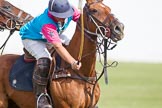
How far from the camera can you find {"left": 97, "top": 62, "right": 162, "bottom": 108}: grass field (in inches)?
750

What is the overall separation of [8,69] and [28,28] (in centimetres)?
74

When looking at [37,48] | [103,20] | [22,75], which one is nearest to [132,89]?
[22,75]

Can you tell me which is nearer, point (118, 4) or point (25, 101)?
point (25, 101)

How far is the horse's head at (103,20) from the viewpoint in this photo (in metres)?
10.3

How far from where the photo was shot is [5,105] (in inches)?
446

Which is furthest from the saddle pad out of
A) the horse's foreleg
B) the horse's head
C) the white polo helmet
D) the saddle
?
the horse's head

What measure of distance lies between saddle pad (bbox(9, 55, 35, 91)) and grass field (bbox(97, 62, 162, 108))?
6779 mm

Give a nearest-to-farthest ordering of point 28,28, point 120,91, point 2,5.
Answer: point 28,28, point 2,5, point 120,91

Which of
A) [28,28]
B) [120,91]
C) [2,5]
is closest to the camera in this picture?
[28,28]

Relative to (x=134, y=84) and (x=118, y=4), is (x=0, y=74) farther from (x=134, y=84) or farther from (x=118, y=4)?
(x=118, y=4)

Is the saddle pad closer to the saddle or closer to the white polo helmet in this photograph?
the saddle

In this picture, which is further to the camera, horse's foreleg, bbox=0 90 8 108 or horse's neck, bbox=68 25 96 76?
horse's foreleg, bbox=0 90 8 108

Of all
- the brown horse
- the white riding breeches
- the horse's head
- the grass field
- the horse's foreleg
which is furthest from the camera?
the grass field

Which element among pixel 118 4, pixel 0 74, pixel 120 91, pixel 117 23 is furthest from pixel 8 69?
pixel 118 4
